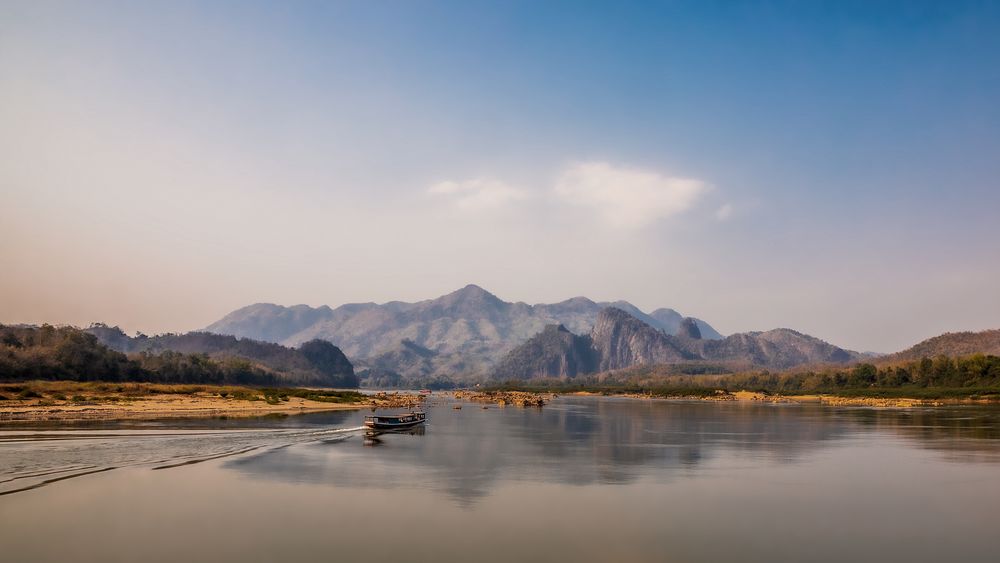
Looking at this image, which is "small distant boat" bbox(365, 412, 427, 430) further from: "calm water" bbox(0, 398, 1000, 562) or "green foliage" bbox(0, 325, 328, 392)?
"green foliage" bbox(0, 325, 328, 392)

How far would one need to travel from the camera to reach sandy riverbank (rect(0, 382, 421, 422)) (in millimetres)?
87000

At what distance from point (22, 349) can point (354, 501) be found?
150 m

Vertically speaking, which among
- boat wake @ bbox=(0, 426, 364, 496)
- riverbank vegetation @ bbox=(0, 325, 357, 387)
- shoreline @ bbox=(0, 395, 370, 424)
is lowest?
shoreline @ bbox=(0, 395, 370, 424)

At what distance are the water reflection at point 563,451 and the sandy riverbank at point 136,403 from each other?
4051cm

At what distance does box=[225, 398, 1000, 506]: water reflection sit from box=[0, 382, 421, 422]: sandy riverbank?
40512mm

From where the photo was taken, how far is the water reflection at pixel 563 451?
1671 inches

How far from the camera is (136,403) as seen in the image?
351 ft

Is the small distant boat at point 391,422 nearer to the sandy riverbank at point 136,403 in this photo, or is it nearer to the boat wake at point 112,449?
the boat wake at point 112,449

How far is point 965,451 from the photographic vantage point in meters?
57.9

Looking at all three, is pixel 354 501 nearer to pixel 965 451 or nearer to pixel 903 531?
pixel 903 531

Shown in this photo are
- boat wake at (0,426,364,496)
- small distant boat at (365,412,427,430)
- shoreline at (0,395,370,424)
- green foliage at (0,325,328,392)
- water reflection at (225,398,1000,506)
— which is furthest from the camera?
green foliage at (0,325,328,392)

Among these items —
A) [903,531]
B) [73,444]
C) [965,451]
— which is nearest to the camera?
[903,531]

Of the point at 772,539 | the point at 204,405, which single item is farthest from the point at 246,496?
the point at 204,405

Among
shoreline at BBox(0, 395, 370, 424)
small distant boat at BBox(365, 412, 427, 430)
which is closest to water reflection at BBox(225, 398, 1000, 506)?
small distant boat at BBox(365, 412, 427, 430)
